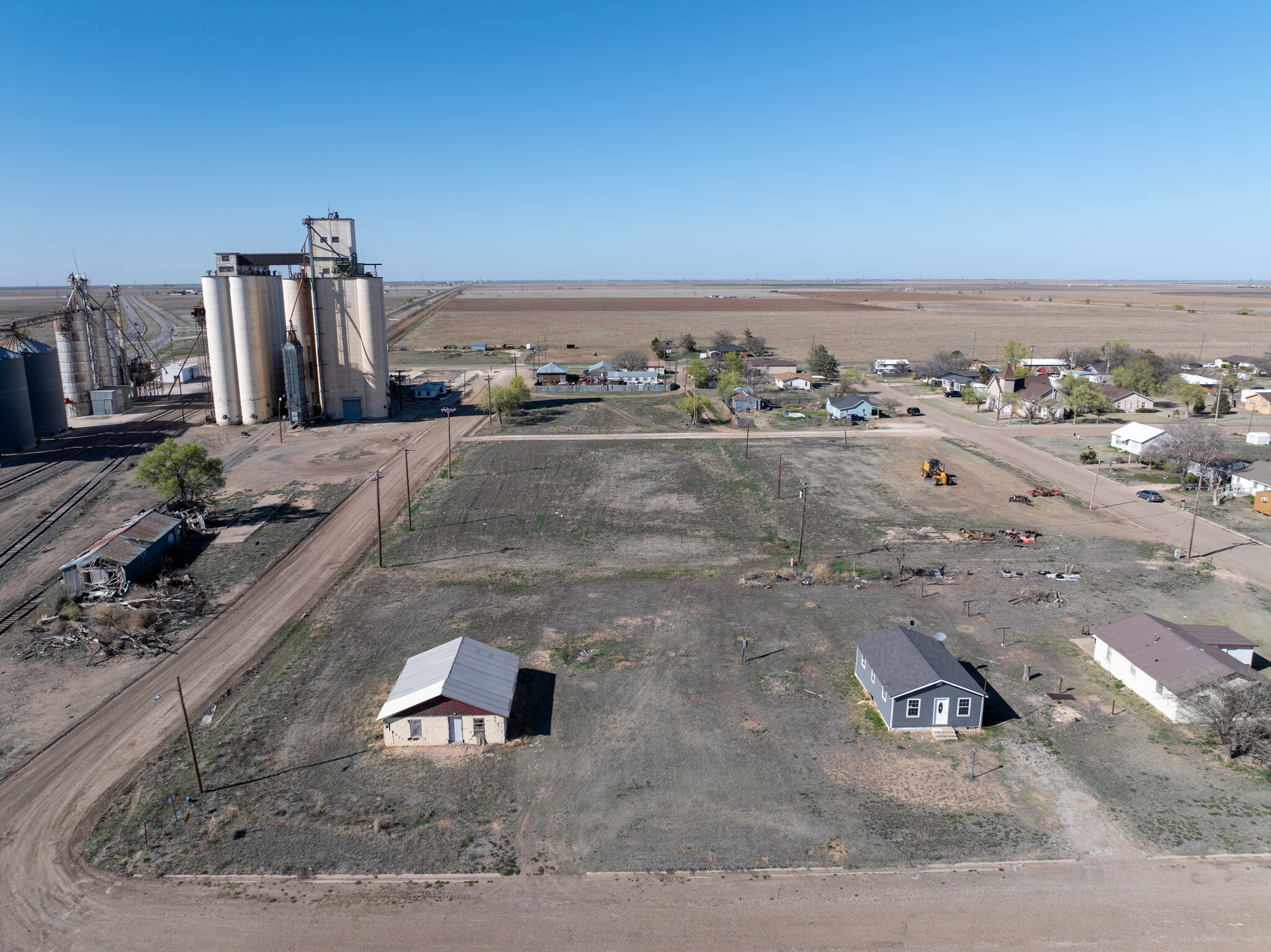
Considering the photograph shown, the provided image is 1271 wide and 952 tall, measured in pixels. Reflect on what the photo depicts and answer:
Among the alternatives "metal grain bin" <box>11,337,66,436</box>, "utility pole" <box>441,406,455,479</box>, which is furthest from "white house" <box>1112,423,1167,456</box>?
"metal grain bin" <box>11,337,66,436</box>

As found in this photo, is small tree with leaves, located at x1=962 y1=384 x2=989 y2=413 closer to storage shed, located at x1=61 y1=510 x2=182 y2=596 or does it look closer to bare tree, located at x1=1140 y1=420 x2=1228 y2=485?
bare tree, located at x1=1140 y1=420 x2=1228 y2=485

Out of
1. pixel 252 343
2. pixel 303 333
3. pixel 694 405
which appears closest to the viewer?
pixel 252 343

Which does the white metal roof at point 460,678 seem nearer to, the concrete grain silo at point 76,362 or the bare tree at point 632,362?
the concrete grain silo at point 76,362

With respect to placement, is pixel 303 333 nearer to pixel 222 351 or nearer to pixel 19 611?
pixel 222 351

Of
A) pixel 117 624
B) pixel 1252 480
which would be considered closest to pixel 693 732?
pixel 117 624

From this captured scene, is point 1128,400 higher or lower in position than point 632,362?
lower

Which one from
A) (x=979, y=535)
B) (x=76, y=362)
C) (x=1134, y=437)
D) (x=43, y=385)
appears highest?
(x=76, y=362)

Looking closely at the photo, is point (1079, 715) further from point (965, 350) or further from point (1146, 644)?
point (965, 350)
